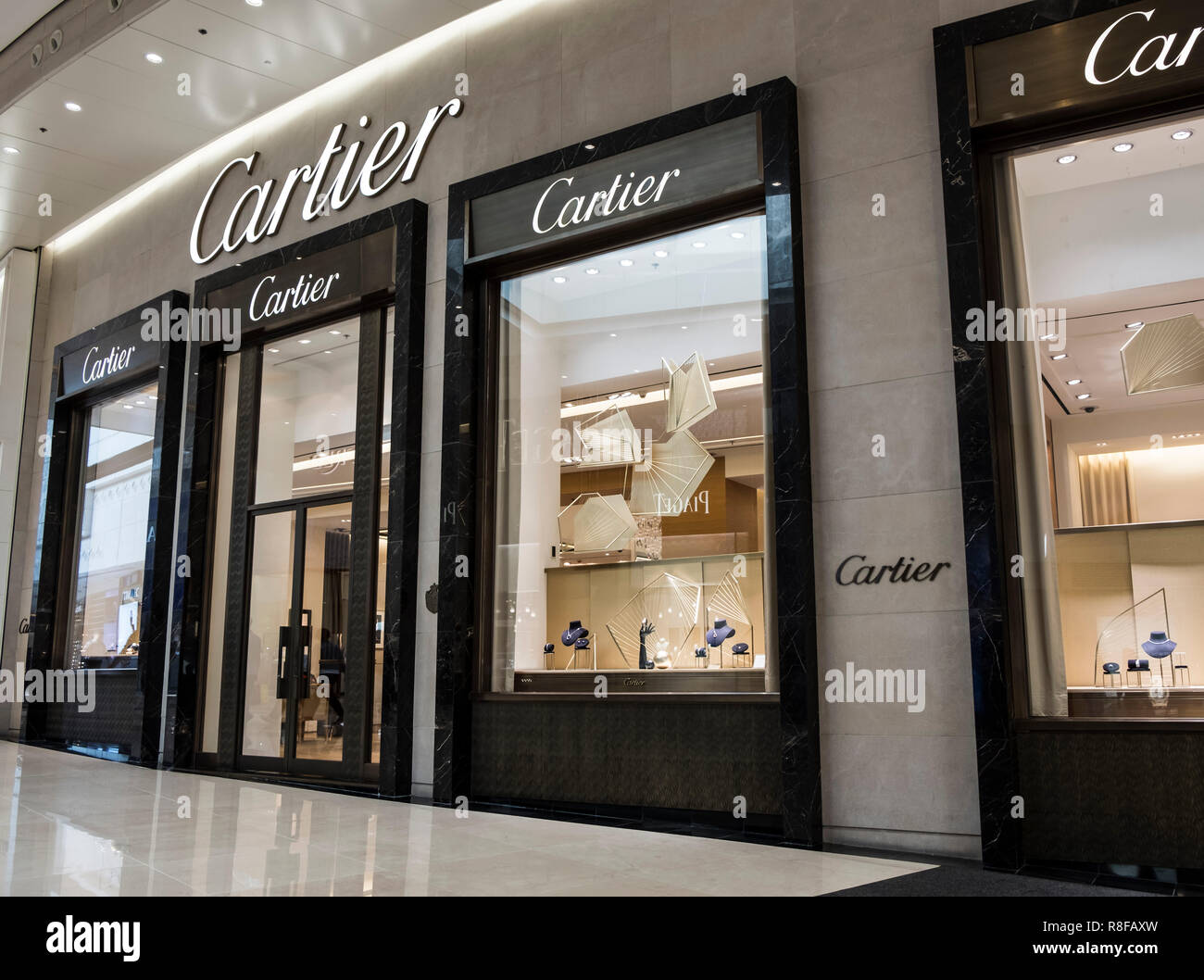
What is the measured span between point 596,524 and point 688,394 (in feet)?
3.37

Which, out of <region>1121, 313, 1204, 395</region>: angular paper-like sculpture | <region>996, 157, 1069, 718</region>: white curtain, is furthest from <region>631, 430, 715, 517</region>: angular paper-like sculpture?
<region>1121, 313, 1204, 395</region>: angular paper-like sculpture

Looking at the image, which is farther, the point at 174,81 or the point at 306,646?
the point at 174,81

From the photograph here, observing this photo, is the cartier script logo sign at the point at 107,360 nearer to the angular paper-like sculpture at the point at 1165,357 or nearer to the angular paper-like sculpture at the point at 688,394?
the angular paper-like sculpture at the point at 688,394

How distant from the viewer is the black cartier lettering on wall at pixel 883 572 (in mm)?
5156

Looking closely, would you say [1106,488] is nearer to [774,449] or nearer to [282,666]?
[774,449]

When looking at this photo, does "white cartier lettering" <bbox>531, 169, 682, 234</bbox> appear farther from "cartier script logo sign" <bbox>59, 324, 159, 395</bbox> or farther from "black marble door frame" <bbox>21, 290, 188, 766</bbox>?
"cartier script logo sign" <bbox>59, 324, 159, 395</bbox>

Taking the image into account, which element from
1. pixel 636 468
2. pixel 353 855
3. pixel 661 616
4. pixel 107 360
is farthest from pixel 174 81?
pixel 353 855

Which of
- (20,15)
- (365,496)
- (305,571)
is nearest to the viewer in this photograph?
(365,496)

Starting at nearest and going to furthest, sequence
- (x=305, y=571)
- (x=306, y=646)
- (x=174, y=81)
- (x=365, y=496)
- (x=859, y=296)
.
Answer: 1. (x=859, y=296)
2. (x=365, y=496)
3. (x=306, y=646)
4. (x=305, y=571)
5. (x=174, y=81)

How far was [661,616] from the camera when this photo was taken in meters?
6.16

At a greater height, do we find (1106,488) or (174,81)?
(174,81)

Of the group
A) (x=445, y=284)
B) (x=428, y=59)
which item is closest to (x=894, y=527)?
(x=445, y=284)
